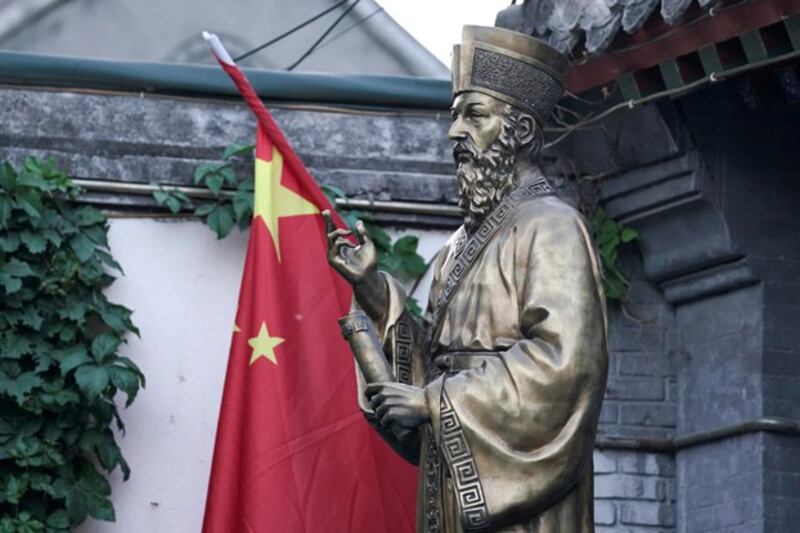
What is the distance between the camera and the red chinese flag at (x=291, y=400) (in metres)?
8.68

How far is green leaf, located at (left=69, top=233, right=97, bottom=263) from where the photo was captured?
9.09 meters

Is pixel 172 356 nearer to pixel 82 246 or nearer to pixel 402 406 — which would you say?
pixel 82 246

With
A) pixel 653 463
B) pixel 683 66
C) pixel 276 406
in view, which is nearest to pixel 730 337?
pixel 653 463

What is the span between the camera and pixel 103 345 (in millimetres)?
8969

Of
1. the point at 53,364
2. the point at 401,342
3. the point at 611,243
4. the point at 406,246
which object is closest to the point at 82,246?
the point at 53,364

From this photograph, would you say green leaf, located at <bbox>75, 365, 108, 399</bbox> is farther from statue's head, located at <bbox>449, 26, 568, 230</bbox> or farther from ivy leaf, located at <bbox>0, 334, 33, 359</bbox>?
statue's head, located at <bbox>449, 26, 568, 230</bbox>

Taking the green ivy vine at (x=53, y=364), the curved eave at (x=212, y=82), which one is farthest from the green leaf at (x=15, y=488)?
the curved eave at (x=212, y=82)

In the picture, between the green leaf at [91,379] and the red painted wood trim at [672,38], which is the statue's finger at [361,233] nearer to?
the red painted wood trim at [672,38]

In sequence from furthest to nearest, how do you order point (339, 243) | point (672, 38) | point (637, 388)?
point (637, 388), point (672, 38), point (339, 243)

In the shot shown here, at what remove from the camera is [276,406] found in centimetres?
879

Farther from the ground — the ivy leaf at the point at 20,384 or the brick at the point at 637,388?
the brick at the point at 637,388

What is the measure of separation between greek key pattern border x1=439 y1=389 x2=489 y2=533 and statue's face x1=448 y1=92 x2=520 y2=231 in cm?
65

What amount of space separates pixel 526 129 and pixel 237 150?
316cm

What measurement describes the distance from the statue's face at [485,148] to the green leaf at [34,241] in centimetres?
310
